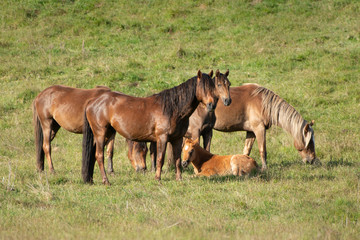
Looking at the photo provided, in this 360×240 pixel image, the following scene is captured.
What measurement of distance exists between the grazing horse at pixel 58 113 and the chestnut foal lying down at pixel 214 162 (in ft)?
4.50

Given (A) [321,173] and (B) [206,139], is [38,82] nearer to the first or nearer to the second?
(B) [206,139]

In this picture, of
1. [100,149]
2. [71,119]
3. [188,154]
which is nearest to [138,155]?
[188,154]

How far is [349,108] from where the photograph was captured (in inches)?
602

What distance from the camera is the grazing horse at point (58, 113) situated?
10.5m

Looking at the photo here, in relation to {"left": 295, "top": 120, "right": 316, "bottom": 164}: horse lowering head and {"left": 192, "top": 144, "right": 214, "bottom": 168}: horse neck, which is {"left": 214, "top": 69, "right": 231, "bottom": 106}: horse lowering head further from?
{"left": 295, "top": 120, "right": 316, "bottom": 164}: horse lowering head

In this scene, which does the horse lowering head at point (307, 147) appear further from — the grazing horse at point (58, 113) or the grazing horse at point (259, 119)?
the grazing horse at point (58, 113)

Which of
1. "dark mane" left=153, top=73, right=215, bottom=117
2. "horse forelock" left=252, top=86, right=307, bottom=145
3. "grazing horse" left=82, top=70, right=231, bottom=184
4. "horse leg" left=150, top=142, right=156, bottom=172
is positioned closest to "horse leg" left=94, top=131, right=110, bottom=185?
"grazing horse" left=82, top=70, right=231, bottom=184

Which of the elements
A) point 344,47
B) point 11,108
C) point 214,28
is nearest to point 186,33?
point 214,28

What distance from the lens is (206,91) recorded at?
335 inches

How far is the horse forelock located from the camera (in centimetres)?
1117

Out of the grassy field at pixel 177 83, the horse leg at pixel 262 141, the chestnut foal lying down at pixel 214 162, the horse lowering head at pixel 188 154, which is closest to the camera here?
the grassy field at pixel 177 83

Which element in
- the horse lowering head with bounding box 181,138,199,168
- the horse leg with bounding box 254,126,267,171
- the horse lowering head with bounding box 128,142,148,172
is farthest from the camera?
the horse leg with bounding box 254,126,267,171

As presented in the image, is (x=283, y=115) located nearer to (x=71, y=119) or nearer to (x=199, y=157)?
(x=199, y=157)

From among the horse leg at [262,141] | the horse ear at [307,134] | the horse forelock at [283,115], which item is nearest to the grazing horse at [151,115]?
the horse leg at [262,141]
